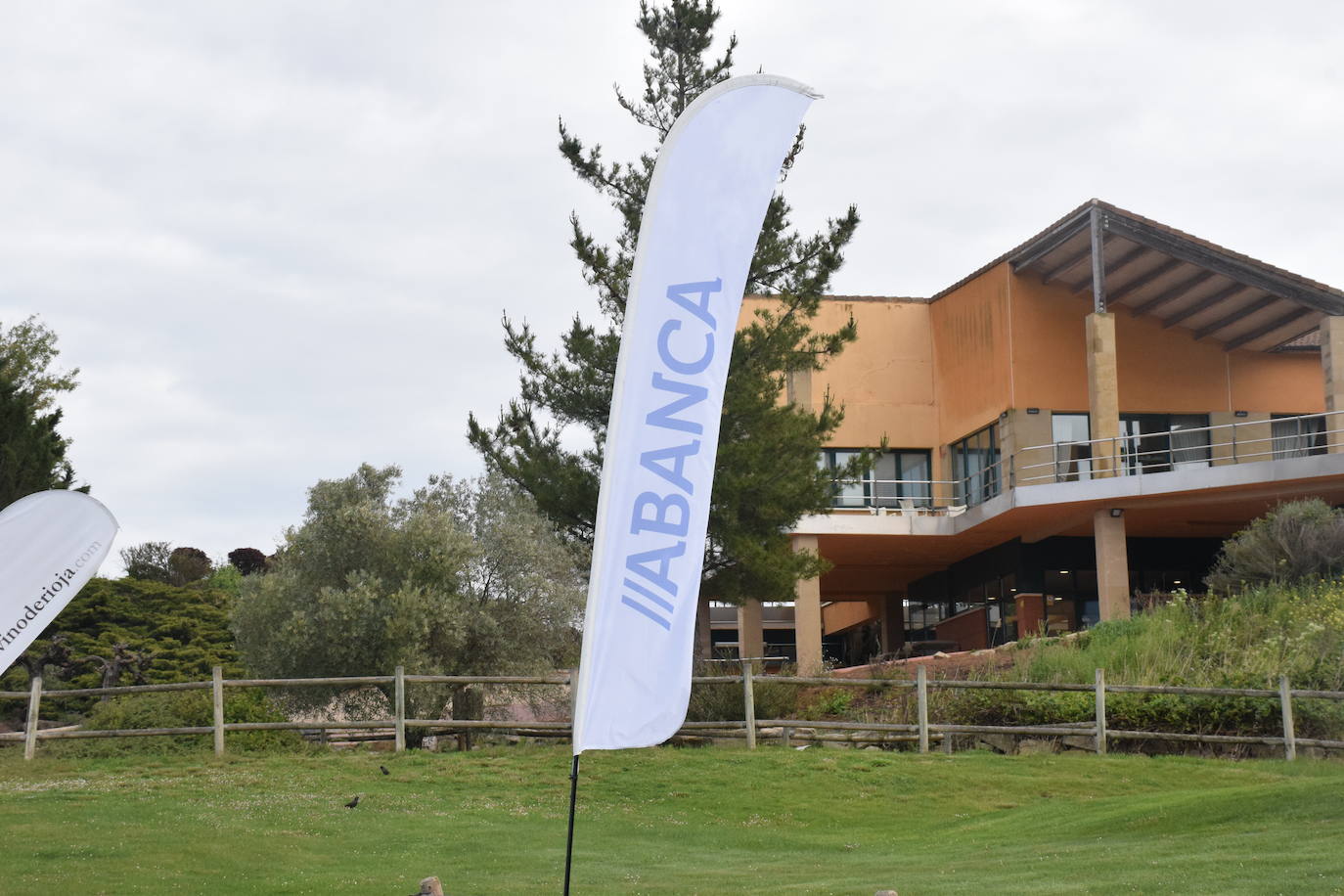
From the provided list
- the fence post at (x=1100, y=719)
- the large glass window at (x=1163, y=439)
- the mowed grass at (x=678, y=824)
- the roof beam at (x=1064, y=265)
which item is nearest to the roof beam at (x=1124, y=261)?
the roof beam at (x=1064, y=265)

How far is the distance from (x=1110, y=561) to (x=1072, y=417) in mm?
Result: 4648

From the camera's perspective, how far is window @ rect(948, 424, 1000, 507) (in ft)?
110

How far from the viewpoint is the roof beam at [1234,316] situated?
103 feet

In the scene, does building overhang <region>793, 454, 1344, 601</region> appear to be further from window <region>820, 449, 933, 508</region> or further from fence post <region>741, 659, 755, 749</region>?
fence post <region>741, 659, 755, 749</region>

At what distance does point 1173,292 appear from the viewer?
32469mm

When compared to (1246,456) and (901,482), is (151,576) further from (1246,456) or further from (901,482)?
(1246,456)

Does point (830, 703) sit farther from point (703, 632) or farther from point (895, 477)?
point (895, 477)

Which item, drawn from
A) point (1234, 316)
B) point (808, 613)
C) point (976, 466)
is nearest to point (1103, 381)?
point (1234, 316)

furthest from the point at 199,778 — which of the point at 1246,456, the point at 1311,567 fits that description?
the point at 1246,456

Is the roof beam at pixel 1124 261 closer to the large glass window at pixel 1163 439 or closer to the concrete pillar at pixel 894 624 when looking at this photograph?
the large glass window at pixel 1163 439

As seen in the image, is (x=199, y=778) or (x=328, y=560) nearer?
(x=199, y=778)

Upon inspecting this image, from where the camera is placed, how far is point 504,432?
23.8 meters

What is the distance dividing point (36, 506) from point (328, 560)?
9.72 meters

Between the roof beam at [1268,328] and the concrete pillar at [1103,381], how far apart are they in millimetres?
4124
